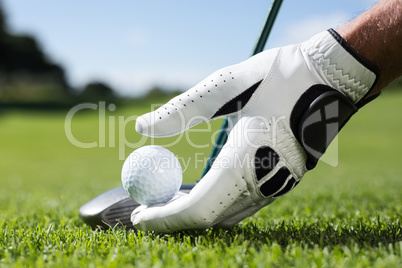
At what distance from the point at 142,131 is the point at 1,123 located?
29425 millimetres

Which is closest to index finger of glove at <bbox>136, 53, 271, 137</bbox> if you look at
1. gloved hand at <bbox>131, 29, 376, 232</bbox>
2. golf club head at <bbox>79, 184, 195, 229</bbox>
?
gloved hand at <bbox>131, 29, 376, 232</bbox>

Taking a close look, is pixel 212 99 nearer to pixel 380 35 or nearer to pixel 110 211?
pixel 380 35

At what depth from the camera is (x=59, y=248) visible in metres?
1.97

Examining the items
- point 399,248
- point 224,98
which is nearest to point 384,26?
point 224,98

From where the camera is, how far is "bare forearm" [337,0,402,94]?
2020mm

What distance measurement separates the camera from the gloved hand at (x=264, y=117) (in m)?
2.09

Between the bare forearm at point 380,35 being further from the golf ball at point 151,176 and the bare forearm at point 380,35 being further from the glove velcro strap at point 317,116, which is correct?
the golf ball at point 151,176

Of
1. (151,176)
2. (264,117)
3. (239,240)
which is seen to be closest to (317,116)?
(264,117)

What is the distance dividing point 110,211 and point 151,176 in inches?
18.2

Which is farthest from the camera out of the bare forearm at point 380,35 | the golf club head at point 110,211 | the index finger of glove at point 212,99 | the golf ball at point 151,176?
the golf club head at point 110,211

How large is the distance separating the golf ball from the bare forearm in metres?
1.21

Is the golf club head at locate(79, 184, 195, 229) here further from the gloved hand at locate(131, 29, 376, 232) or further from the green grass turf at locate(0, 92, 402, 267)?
the gloved hand at locate(131, 29, 376, 232)

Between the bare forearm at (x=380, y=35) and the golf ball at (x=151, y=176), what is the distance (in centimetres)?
121

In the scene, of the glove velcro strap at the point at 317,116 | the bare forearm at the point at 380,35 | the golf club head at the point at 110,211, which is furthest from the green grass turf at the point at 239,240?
the bare forearm at the point at 380,35
